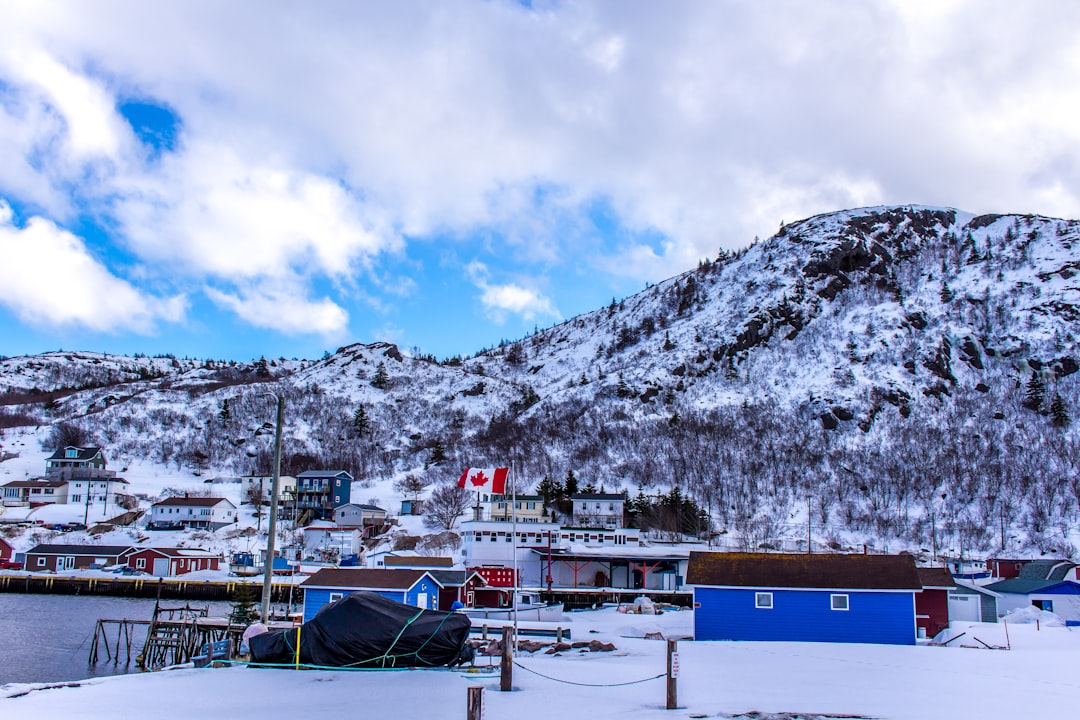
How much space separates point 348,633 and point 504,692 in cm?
507

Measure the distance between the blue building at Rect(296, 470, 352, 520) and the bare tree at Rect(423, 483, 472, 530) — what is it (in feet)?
37.6

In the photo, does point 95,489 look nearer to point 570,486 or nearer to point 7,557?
point 7,557

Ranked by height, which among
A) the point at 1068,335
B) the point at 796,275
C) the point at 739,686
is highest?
the point at 796,275

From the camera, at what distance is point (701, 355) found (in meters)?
143

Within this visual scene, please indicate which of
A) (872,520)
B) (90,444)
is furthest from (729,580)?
(90,444)

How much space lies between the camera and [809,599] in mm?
29484

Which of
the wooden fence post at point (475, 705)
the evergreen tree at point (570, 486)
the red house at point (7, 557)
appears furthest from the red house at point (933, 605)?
the red house at point (7, 557)

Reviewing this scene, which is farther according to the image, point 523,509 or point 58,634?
point 523,509

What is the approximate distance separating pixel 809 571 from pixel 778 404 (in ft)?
309

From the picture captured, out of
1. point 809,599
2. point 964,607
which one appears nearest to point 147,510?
point 964,607

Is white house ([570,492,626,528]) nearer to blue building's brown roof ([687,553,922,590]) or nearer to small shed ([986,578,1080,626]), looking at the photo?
small shed ([986,578,1080,626])

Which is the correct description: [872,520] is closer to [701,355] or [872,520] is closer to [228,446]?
[701,355]

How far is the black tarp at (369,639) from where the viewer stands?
20531mm

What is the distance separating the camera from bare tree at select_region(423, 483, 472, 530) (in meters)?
85.4
